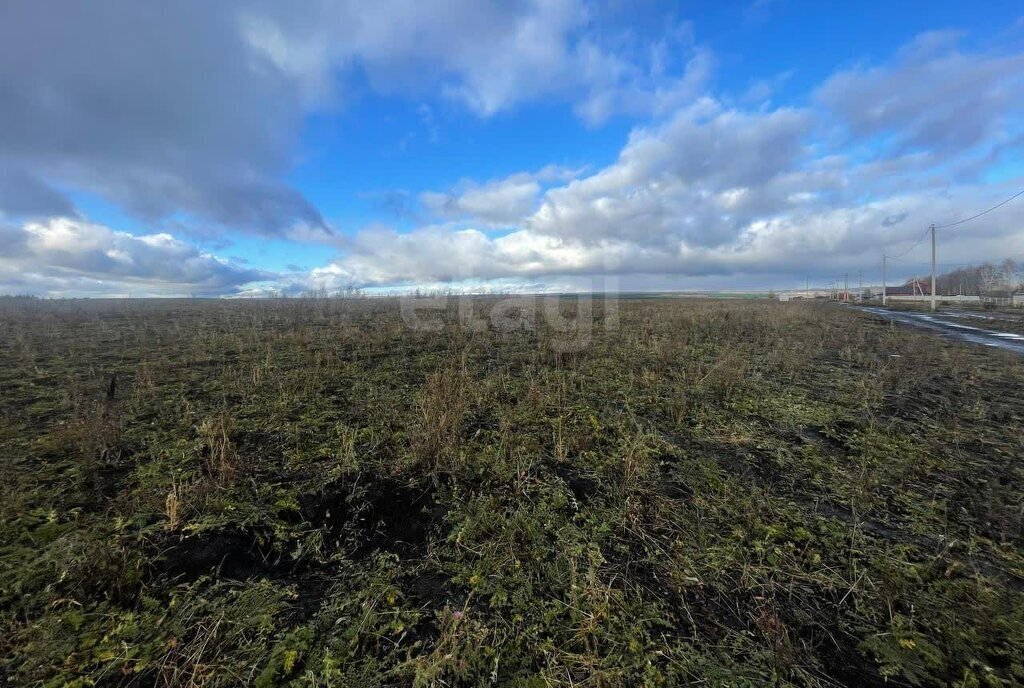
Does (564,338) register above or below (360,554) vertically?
above

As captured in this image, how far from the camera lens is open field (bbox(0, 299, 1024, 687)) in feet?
7.61

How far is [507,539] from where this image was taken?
3396mm

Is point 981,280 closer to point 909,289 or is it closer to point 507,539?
point 909,289

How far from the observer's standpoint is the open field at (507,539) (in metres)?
2.32

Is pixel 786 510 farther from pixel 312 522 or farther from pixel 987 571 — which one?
pixel 312 522

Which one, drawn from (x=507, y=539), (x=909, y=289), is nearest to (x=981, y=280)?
(x=909, y=289)

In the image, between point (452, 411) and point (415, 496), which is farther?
point (452, 411)

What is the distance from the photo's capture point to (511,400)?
752 centimetres

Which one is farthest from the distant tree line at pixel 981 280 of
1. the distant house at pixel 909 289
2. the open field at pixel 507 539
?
the open field at pixel 507 539

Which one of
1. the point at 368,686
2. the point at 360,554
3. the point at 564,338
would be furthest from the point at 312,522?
the point at 564,338

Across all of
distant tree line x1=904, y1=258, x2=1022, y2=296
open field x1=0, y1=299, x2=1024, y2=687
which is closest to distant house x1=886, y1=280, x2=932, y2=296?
distant tree line x1=904, y1=258, x2=1022, y2=296

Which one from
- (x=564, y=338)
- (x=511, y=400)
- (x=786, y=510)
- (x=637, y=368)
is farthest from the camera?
→ (x=564, y=338)

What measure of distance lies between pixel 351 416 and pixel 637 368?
7.23 metres

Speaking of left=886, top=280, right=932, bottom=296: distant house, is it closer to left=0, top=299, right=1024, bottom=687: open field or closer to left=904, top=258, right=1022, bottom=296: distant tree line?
left=904, top=258, right=1022, bottom=296: distant tree line
